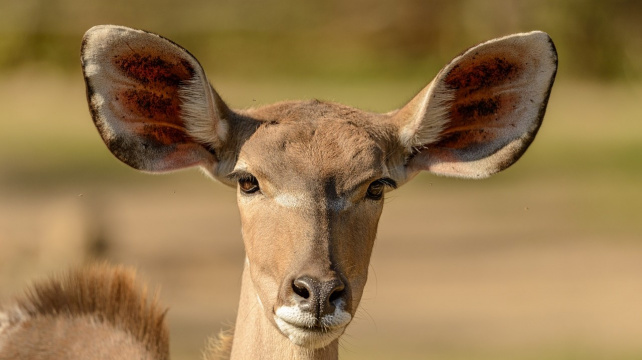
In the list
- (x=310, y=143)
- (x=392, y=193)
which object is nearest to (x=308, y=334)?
(x=310, y=143)

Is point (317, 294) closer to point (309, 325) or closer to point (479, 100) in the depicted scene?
point (309, 325)

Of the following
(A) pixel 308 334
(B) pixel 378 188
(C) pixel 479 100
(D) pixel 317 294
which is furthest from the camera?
(C) pixel 479 100

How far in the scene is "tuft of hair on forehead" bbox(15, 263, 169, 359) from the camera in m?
6.84

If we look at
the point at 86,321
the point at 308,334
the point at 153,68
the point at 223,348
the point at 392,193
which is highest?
the point at 153,68

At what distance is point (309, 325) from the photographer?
5.24 m

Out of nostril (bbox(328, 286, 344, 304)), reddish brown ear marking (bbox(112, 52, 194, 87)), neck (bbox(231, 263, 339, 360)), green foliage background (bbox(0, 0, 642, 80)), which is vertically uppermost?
reddish brown ear marking (bbox(112, 52, 194, 87))

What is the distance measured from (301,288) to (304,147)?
2.63 feet

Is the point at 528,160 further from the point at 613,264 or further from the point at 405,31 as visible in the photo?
the point at 405,31

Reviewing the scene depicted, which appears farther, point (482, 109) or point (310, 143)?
point (482, 109)

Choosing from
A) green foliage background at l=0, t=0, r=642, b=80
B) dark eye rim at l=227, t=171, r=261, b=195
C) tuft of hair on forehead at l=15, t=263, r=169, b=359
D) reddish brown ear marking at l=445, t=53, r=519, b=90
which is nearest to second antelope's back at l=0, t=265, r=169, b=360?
tuft of hair on forehead at l=15, t=263, r=169, b=359

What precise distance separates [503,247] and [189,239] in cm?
485

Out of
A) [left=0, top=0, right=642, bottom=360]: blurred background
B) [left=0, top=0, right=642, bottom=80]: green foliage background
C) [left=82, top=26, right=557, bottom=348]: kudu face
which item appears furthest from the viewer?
[left=0, top=0, right=642, bottom=80]: green foliage background

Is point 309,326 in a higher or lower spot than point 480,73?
lower

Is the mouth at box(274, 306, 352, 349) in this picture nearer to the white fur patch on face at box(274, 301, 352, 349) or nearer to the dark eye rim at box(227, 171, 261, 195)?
the white fur patch on face at box(274, 301, 352, 349)
